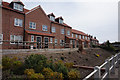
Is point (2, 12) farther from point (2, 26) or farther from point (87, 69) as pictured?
point (87, 69)

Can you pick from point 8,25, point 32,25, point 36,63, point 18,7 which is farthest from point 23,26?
point 36,63

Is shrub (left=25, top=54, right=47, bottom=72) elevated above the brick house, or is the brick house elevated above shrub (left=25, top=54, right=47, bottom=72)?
the brick house

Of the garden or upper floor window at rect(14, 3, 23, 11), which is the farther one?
upper floor window at rect(14, 3, 23, 11)

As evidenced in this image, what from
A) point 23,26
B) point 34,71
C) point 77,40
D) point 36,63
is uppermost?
point 23,26

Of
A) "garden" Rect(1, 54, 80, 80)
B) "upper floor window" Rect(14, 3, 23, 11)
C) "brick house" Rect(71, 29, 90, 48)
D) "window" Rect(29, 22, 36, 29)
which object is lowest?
"garden" Rect(1, 54, 80, 80)

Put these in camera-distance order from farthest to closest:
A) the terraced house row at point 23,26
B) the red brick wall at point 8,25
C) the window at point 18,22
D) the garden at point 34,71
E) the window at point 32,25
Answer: the window at point 32,25, the window at point 18,22, the terraced house row at point 23,26, the red brick wall at point 8,25, the garden at point 34,71

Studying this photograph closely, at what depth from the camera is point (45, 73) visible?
5.53 m

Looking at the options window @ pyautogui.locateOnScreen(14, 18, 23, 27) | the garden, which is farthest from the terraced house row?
the garden

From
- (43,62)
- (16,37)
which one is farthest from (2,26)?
(43,62)

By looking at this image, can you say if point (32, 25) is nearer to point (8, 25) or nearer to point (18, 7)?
point (18, 7)

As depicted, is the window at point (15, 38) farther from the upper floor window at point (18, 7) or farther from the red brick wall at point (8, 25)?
the upper floor window at point (18, 7)

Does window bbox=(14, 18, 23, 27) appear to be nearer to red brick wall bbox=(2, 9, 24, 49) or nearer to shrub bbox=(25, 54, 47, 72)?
red brick wall bbox=(2, 9, 24, 49)

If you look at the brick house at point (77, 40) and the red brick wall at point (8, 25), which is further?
the brick house at point (77, 40)

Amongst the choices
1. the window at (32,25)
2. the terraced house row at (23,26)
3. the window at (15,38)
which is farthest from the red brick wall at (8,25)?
the window at (32,25)
